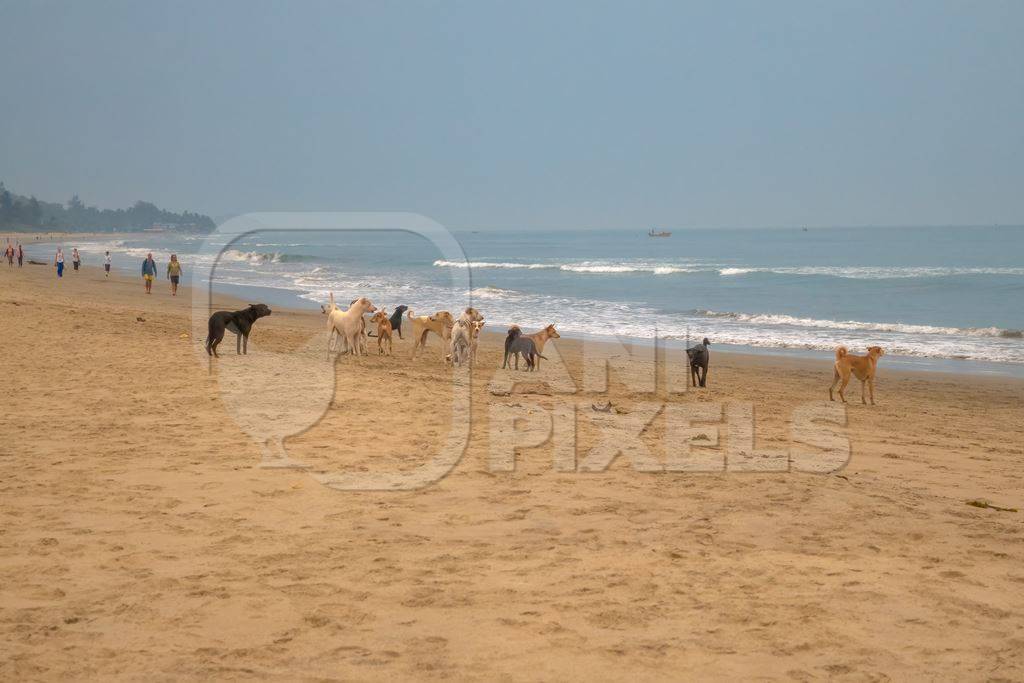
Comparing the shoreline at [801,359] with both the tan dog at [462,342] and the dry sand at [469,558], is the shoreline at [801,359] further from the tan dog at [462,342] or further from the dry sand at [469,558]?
the dry sand at [469,558]

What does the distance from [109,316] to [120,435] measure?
40.5ft

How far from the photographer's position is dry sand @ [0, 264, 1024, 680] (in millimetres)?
4195

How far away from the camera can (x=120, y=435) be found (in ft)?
26.6

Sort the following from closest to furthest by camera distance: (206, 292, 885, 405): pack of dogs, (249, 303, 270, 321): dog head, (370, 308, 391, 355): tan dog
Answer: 1. (206, 292, 885, 405): pack of dogs
2. (249, 303, 270, 321): dog head
3. (370, 308, 391, 355): tan dog

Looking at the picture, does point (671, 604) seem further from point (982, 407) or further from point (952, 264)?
point (952, 264)

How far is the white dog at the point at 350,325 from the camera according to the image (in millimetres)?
15172

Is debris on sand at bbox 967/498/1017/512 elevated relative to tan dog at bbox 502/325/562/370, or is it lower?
lower

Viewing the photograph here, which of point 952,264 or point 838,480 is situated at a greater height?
point 952,264

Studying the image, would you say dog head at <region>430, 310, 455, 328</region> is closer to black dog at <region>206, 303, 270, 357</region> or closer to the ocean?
black dog at <region>206, 303, 270, 357</region>

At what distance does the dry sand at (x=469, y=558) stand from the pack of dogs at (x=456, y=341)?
3.26 meters

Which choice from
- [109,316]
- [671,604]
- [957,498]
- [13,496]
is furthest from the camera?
[109,316]

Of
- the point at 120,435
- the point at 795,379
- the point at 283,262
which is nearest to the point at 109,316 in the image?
the point at 120,435

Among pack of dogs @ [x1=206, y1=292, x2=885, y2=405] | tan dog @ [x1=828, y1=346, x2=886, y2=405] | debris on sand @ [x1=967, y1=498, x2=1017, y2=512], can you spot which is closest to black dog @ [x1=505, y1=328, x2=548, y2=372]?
pack of dogs @ [x1=206, y1=292, x2=885, y2=405]

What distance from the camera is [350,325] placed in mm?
15203
